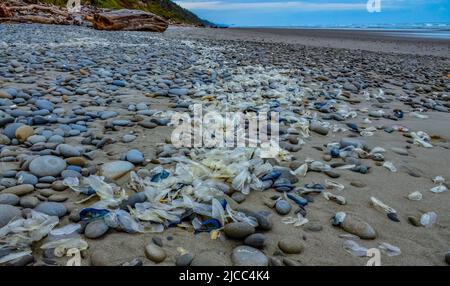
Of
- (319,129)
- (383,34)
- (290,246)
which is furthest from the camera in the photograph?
(383,34)

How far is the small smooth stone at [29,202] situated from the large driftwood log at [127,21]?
895 inches

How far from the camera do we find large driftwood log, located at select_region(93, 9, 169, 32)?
22781 millimetres

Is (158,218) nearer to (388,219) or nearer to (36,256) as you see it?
(36,256)

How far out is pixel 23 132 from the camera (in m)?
3.53

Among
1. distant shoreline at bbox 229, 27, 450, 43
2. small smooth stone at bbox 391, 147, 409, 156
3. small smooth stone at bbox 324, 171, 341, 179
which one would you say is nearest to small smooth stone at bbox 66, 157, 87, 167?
small smooth stone at bbox 324, 171, 341, 179

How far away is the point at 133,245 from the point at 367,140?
3155mm

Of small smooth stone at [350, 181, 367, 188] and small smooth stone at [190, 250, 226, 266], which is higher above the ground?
small smooth stone at [350, 181, 367, 188]

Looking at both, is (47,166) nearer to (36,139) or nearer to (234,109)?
(36,139)

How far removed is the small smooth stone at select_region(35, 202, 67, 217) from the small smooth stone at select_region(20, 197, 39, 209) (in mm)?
59

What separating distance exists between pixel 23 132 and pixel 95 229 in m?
1.99

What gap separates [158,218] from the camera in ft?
7.57

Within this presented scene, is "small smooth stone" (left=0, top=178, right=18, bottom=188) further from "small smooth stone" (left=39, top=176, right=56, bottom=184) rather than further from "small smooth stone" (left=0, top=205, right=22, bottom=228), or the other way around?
"small smooth stone" (left=0, top=205, right=22, bottom=228)

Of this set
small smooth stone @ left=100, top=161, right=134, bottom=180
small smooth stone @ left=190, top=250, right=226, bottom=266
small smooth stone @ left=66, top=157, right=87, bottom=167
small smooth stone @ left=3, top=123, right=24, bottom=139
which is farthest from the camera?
small smooth stone @ left=3, top=123, right=24, bottom=139

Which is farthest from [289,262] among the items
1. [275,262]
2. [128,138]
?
[128,138]
